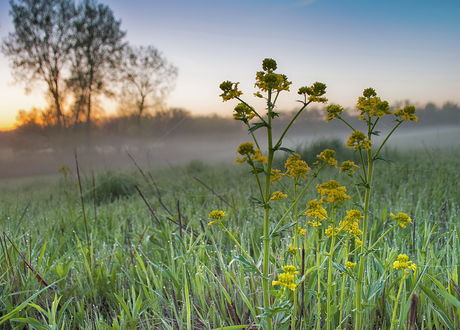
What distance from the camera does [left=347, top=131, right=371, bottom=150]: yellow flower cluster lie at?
1527 millimetres

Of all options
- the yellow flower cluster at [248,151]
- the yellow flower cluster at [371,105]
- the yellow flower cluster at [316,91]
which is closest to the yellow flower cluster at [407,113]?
the yellow flower cluster at [371,105]

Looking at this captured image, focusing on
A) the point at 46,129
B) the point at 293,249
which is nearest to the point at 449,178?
the point at 293,249

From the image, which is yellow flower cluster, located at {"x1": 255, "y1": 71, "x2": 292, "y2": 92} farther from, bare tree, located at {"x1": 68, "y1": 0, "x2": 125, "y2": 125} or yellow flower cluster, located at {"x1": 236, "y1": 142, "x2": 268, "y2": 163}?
bare tree, located at {"x1": 68, "y1": 0, "x2": 125, "y2": 125}

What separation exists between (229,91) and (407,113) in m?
0.81

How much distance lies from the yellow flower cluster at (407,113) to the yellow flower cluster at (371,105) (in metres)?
0.14

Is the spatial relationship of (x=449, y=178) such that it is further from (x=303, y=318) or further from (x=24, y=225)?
(x=24, y=225)

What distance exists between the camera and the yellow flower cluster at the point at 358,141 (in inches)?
60.1

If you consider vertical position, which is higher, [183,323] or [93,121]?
[93,121]

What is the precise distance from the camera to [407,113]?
170cm

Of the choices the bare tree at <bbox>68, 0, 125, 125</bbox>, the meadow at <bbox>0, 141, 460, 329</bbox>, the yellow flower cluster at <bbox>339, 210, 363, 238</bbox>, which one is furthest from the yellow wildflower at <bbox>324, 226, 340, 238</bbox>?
the bare tree at <bbox>68, 0, 125, 125</bbox>

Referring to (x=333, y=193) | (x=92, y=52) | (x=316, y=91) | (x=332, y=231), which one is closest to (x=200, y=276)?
(x=332, y=231)

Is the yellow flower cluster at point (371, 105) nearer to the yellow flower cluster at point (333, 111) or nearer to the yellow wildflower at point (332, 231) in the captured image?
the yellow flower cluster at point (333, 111)

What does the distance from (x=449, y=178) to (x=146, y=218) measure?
3.95 metres

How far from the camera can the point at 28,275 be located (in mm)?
2541
